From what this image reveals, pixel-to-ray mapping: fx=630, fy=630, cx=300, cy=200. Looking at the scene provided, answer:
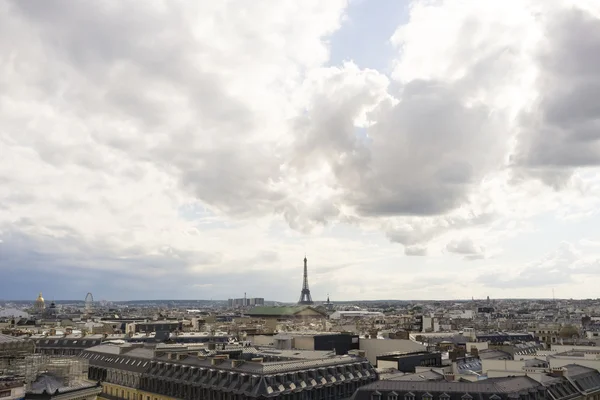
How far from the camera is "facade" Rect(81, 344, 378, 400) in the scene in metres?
72.6

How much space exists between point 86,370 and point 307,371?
41.0 meters

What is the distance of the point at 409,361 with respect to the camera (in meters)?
96.8

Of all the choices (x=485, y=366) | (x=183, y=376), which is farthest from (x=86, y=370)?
(x=485, y=366)

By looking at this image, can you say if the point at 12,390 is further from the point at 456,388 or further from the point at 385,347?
the point at 385,347

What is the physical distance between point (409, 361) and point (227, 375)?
3325cm

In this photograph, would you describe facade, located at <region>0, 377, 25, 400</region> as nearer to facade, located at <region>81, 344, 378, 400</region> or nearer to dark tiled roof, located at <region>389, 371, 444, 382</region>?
facade, located at <region>81, 344, 378, 400</region>

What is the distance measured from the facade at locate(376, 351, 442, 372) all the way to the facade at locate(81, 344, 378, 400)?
9.54 metres

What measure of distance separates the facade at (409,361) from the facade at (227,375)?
376 inches

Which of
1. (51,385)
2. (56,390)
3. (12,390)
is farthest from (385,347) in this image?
(12,390)

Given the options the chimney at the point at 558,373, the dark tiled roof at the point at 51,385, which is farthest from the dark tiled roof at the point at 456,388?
the dark tiled roof at the point at 51,385

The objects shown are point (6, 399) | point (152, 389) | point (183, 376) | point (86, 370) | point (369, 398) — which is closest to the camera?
point (6, 399)

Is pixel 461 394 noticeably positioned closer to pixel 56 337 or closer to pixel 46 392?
pixel 46 392

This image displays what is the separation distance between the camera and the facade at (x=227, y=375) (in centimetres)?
7256

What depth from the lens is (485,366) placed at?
8669 centimetres
